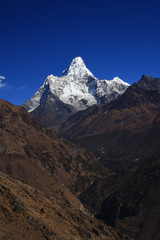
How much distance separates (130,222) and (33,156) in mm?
88389

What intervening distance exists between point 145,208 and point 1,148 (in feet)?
311

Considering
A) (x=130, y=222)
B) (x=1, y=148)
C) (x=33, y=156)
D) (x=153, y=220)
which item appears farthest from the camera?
(x=33, y=156)

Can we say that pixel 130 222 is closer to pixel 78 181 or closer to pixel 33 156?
pixel 78 181

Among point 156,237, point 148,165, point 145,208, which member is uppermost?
point 148,165

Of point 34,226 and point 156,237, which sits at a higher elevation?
point 34,226

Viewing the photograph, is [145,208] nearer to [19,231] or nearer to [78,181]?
[78,181]

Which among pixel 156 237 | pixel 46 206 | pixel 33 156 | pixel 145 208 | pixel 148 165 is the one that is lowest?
pixel 156 237

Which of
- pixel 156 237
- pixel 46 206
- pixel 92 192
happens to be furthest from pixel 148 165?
pixel 46 206

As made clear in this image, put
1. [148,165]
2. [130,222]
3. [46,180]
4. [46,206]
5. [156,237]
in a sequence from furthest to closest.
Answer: [148,165], [46,180], [130,222], [156,237], [46,206]

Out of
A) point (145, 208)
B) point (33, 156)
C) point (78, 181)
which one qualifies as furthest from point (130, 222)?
point (33, 156)

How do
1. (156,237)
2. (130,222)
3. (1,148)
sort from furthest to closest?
(1,148) < (130,222) < (156,237)

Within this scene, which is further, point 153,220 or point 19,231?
point 153,220

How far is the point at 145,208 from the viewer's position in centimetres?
13062

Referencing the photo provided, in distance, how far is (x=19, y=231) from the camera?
4419cm
